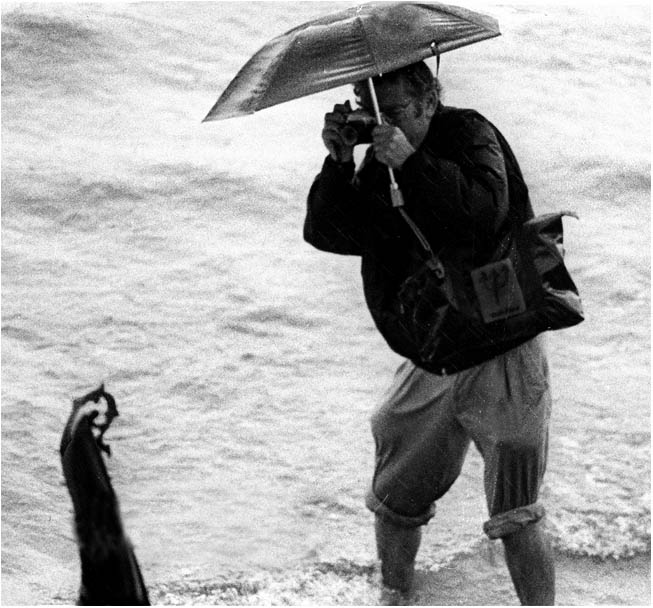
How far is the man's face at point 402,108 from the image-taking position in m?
3.77

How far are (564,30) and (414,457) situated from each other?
734cm

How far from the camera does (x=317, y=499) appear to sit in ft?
17.4

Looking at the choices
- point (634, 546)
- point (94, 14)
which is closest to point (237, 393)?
point (634, 546)

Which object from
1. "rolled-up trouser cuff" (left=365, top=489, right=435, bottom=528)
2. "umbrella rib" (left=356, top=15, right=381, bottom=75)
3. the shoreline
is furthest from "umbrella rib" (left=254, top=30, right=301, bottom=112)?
→ the shoreline

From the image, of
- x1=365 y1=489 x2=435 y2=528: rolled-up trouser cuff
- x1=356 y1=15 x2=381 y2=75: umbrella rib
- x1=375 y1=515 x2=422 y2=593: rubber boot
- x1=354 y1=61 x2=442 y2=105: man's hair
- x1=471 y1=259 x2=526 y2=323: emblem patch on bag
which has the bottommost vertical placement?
x1=375 y1=515 x2=422 y2=593: rubber boot

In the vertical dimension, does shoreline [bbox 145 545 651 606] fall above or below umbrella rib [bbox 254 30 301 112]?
below

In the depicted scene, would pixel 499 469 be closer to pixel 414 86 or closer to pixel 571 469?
pixel 414 86

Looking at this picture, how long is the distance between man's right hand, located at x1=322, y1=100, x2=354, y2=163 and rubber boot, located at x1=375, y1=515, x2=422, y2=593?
1252 mm

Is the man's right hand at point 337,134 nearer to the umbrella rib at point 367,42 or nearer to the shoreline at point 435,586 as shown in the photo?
the umbrella rib at point 367,42

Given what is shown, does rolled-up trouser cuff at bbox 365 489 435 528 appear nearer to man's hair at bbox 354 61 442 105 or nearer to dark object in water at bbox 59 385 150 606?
man's hair at bbox 354 61 442 105

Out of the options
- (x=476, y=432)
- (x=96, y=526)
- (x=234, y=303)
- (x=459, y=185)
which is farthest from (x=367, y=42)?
(x=234, y=303)

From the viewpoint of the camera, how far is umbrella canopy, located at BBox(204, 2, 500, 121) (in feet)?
12.1

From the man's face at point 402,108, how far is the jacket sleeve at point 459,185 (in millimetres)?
63

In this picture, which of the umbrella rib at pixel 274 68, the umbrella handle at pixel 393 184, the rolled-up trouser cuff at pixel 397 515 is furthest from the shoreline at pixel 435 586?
the umbrella rib at pixel 274 68
